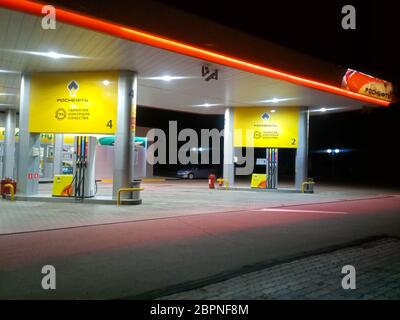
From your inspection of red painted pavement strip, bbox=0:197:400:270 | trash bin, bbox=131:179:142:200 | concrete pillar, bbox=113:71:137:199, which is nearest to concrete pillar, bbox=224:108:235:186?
trash bin, bbox=131:179:142:200

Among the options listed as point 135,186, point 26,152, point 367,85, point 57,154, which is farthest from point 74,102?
point 367,85

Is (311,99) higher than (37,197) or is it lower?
higher

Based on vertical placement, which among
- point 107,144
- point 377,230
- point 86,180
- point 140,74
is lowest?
point 377,230

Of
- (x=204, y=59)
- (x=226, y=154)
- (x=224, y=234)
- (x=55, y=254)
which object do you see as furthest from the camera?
(x=226, y=154)

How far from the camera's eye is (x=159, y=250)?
6496mm

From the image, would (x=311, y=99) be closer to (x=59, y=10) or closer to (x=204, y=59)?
(x=204, y=59)

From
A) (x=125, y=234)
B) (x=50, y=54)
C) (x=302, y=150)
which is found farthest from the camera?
(x=302, y=150)

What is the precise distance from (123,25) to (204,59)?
2.70 metres

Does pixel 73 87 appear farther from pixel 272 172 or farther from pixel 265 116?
pixel 272 172

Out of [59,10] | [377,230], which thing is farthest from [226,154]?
[59,10]

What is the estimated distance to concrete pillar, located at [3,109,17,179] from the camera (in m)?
21.2

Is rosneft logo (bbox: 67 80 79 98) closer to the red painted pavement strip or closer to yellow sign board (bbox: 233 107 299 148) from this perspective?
the red painted pavement strip

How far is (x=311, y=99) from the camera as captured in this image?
57.7 feet

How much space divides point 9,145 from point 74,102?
11044 mm
